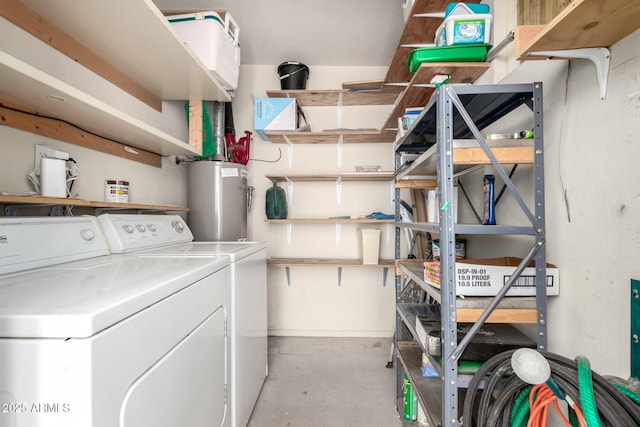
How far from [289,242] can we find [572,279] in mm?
2056

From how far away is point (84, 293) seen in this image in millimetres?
612

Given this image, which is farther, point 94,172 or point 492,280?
point 94,172

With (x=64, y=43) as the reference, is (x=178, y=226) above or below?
below

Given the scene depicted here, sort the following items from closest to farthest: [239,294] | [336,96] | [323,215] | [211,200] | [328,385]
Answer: [239,294]
[328,385]
[211,200]
[336,96]
[323,215]

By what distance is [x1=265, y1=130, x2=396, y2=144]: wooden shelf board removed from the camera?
2.32m

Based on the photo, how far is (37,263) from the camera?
890 millimetres

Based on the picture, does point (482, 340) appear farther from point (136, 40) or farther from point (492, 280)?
point (136, 40)

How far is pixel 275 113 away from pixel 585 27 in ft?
6.40

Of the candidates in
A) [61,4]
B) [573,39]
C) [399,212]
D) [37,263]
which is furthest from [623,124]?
[61,4]

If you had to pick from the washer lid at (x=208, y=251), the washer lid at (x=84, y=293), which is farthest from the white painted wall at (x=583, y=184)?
the washer lid at (x=84, y=293)

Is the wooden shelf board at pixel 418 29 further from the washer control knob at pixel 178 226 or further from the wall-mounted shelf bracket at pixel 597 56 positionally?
the washer control knob at pixel 178 226

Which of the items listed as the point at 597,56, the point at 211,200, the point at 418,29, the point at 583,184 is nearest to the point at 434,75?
the point at 418,29

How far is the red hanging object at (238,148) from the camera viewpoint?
231 centimetres

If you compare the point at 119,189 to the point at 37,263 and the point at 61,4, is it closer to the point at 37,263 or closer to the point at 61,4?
the point at 37,263
